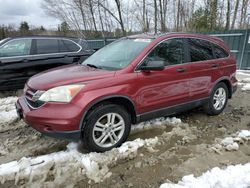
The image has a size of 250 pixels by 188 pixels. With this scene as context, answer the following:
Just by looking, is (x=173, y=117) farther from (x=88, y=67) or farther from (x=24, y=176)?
(x=24, y=176)

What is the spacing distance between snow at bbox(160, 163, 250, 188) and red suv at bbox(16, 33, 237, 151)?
1133 millimetres

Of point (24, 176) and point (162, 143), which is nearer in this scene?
point (24, 176)

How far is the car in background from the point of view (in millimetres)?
6117

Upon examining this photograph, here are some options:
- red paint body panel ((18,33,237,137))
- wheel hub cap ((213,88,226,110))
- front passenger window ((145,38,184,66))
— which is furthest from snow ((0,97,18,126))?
wheel hub cap ((213,88,226,110))

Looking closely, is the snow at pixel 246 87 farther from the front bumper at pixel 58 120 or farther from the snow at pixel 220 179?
the front bumper at pixel 58 120

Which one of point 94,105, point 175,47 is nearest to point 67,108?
point 94,105

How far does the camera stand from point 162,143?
3.62 metres

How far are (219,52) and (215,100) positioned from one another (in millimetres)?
992

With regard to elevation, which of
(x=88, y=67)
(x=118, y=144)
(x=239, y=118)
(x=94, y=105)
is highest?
(x=88, y=67)

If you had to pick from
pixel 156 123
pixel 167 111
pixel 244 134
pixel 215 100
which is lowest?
pixel 244 134

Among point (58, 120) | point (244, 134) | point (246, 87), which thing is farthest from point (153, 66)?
point (246, 87)

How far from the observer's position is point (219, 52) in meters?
4.77

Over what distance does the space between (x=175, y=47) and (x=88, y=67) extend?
1.54 metres

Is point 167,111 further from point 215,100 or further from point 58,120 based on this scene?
point 58,120
